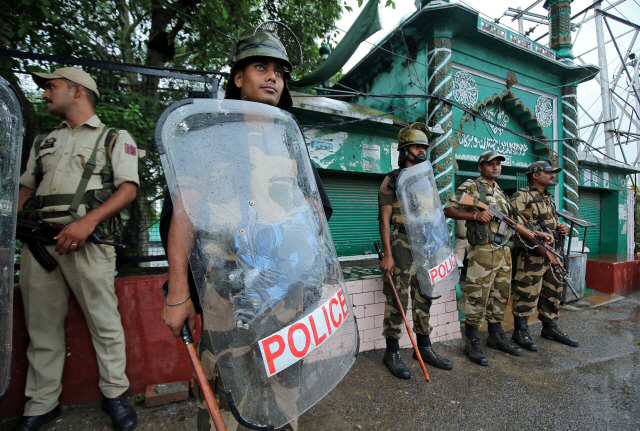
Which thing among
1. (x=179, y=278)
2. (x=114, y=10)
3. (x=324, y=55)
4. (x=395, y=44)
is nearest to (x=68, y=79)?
(x=179, y=278)

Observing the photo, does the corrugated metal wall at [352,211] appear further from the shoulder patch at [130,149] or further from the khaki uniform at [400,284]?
the shoulder patch at [130,149]

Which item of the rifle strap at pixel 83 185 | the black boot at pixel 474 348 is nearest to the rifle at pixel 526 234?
the black boot at pixel 474 348

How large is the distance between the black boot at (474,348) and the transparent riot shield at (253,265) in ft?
7.92

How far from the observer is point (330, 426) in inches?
77.8

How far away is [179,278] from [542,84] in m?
8.58

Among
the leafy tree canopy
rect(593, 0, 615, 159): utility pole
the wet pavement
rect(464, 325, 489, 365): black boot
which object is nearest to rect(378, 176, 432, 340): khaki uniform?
the wet pavement

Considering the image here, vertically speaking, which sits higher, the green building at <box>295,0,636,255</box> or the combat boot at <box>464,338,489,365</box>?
the green building at <box>295,0,636,255</box>

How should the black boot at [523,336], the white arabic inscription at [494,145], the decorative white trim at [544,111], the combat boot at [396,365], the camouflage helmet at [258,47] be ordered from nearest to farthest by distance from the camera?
the camouflage helmet at [258,47] < the combat boot at [396,365] < the black boot at [523,336] < the white arabic inscription at [494,145] < the decorative white trim at [544,111]

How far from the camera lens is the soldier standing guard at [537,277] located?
3381 mm

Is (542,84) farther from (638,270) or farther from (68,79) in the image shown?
(68,79)

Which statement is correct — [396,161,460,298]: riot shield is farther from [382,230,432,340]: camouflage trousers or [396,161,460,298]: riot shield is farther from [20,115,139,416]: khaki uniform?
[20,115,139,416]: khaki uniform

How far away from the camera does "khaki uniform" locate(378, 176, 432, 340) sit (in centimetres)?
266

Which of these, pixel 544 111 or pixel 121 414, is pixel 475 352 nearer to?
pixel 121 414

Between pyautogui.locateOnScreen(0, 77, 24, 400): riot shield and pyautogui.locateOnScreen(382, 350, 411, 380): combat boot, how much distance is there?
243 cm
